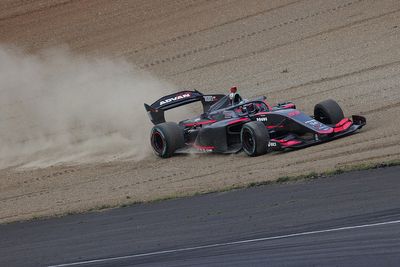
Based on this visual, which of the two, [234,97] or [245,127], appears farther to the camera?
[234,97]

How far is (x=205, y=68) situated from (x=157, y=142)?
9154mm

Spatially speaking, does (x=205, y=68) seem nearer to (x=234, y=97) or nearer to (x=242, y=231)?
(x=234, y=97)

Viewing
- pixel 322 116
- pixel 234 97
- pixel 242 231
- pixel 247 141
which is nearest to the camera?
pixel 242 231

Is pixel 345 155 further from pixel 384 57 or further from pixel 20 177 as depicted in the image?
pixel 384 57

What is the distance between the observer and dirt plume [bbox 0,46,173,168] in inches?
894

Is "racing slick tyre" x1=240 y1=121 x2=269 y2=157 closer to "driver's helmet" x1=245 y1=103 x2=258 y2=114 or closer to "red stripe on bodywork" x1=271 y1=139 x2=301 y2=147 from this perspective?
"red stripe on bodywork" x1=271 y1=139 x2=301 y2=147

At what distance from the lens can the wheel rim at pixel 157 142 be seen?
65.1 ft

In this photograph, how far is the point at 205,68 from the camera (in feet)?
94.5

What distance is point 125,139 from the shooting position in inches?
894

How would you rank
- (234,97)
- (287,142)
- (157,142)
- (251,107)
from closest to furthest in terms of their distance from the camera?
(287,142) → (251,107) → (234,97) → (157,142)

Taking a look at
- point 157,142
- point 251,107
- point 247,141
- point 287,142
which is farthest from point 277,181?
point 157,142

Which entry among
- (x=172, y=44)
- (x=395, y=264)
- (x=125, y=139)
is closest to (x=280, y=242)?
(x=395, y=264)

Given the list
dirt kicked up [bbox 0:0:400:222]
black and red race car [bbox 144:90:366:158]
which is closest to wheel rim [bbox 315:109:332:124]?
black and red race car [bbox 144:90:366:158]

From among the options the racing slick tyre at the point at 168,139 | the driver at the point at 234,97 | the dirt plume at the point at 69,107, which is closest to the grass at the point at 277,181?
the racing slick tyre at the point at 168,139
